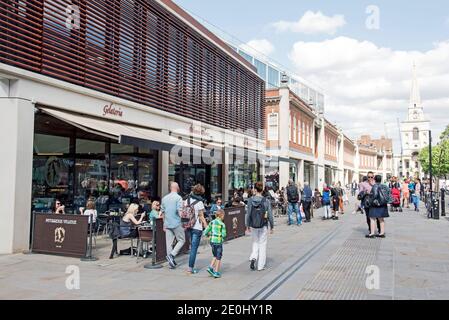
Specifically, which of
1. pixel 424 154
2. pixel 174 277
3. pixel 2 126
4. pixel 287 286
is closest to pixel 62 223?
pixel 2 126

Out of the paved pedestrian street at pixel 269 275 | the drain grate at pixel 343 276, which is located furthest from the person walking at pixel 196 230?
the drain grate at pixel 343 276

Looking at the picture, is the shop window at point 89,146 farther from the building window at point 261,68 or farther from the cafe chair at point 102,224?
the building window at point 261,68

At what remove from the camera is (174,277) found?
745 cm

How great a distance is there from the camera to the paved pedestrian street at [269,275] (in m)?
6.29

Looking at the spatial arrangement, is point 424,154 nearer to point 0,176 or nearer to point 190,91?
point 190,91

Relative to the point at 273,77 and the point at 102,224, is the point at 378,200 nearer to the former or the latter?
the point at 102,224

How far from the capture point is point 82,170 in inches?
518

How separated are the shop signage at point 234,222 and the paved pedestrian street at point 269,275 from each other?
93cm

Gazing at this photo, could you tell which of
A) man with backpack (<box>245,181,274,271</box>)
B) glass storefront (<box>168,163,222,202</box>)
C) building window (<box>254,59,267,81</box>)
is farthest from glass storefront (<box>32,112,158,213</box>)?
building window (<box>254,59,267,81</box>)

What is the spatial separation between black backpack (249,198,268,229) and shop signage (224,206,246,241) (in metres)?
3.88

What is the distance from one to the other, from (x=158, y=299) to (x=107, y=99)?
324 inches

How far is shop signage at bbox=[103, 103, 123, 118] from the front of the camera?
12.8 metres

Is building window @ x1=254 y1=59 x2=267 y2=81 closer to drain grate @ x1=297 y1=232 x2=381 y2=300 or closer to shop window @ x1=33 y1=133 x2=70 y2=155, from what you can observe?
shop window @ x1=33 y1=133 x2=70 y2=155

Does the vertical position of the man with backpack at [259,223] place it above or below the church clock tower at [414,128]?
below
